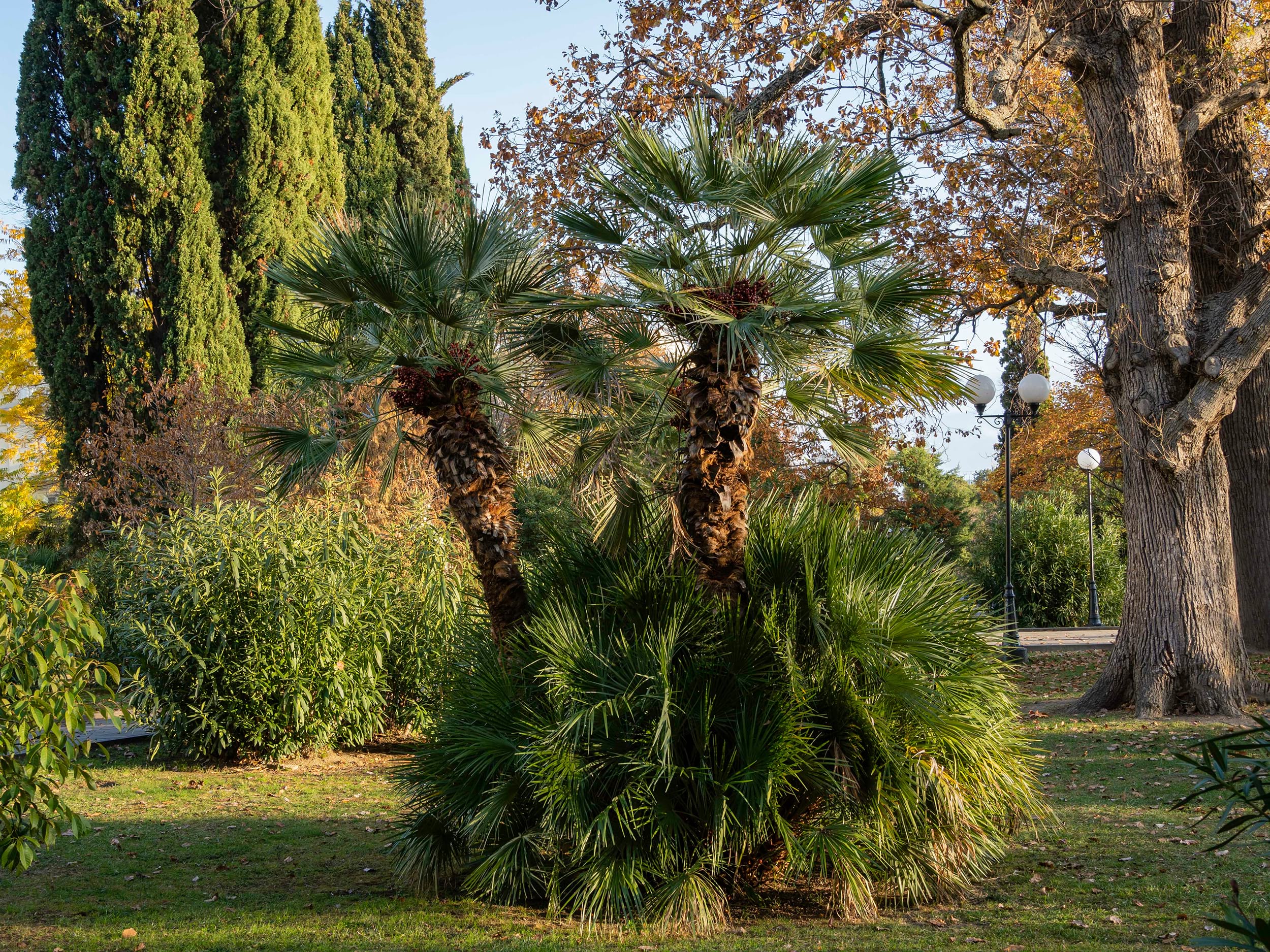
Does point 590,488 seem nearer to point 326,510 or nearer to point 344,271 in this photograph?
point 344,271

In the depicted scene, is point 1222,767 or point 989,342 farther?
point 989,342

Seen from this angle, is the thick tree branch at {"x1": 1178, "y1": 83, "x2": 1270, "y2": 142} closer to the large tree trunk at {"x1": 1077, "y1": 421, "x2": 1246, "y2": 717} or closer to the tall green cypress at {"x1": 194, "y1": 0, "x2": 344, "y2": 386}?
the large tree trunk at {"x1": 1077, "y1": 421, "x2": 1246, "y2": 717}

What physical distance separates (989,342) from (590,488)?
1128 centimetres

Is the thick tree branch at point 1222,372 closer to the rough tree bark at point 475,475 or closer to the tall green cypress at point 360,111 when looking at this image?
the rough tree bark at point 475,475

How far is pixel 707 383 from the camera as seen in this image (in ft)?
20.4

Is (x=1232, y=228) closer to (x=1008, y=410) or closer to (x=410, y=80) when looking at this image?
Answer: (x=1008, y=410)

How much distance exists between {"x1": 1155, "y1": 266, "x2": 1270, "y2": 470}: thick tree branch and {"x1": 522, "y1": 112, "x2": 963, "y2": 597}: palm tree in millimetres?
6042

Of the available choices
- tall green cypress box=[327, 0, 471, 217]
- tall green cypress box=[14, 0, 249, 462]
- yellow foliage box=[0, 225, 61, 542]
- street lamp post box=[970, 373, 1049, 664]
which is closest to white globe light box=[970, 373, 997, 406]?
street lamp post box=[970, 373, 1049, 664]

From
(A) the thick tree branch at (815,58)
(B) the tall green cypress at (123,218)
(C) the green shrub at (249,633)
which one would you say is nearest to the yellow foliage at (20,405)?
(B) the tall green cypress at (123,218)

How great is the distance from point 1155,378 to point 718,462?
743 centimetres

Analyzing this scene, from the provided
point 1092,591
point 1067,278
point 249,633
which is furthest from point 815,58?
point 1092,591

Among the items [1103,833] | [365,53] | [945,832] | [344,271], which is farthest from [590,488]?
[365,53]

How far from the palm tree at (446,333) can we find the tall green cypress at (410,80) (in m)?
22.5

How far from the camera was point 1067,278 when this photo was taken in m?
12.0
